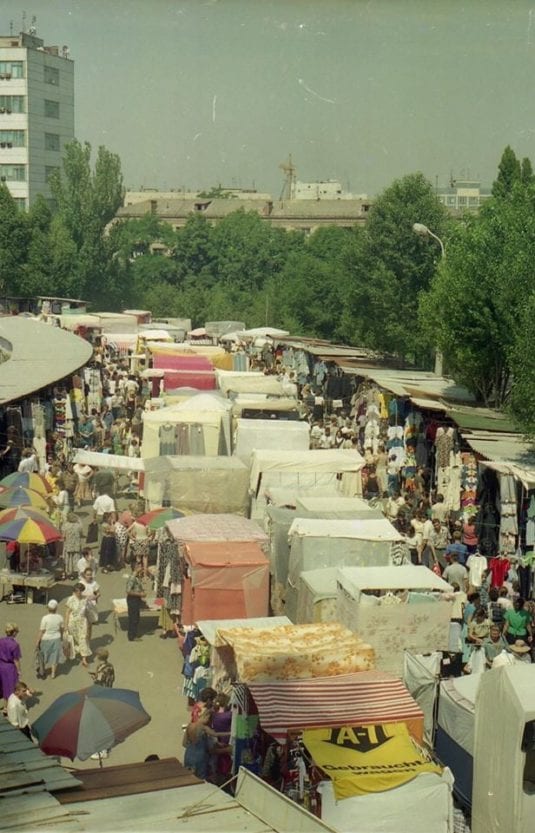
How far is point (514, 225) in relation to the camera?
22.1 m

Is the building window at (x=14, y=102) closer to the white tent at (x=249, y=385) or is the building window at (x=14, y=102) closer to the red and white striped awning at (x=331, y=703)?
the white tent at (x=249, y=385)

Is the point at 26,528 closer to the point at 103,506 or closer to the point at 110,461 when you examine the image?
the point at 103,506

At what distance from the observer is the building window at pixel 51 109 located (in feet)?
278

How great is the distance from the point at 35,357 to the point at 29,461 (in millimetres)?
8818

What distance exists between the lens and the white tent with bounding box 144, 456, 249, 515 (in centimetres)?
1686

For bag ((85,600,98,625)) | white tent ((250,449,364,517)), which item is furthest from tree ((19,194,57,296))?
bag ((85,600,98,625))

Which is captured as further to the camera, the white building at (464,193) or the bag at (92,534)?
the white building at (464,193)

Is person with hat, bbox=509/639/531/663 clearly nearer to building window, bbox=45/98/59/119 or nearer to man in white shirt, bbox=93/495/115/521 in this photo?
man in white shirt, bbox=93/495/115/521

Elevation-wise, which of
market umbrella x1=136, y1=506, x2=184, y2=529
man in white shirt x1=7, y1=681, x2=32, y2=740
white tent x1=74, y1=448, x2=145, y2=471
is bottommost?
man in white shirt x1=7, y1=681, x2=32, y2=740

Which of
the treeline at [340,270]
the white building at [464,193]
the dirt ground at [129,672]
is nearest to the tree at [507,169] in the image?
the treeline at [340,270]

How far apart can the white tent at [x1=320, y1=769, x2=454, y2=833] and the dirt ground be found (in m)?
2.84

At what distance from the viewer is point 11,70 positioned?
82438 millimetres

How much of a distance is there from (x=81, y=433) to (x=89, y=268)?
153ft

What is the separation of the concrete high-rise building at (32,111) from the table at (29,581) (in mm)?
71820
